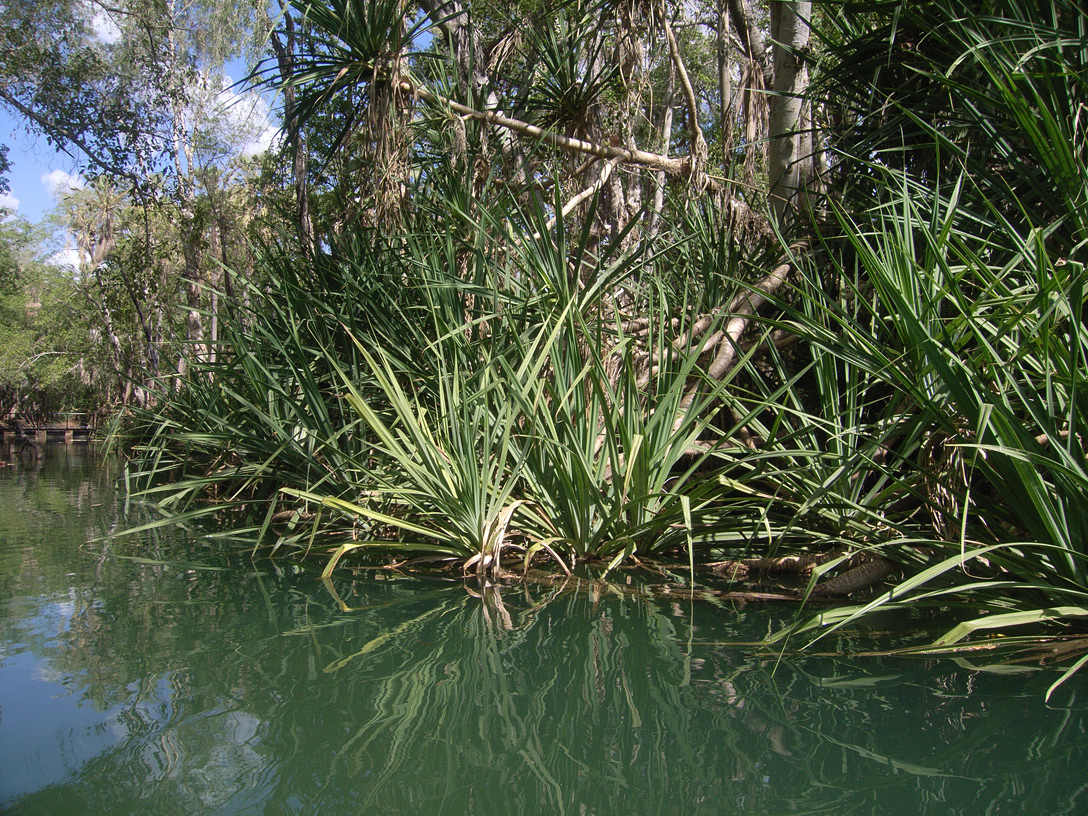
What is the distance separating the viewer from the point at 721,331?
12.5 feet

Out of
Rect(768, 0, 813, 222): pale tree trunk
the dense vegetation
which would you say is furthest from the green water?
Rect(768, 0, 813, 222): pale tree trunk

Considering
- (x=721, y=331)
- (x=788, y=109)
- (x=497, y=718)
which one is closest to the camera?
(x=497, y=718)

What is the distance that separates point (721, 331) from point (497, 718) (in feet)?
8.37

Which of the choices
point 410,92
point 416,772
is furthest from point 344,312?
point 416,772

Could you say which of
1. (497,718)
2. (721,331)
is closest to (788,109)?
(721,331)

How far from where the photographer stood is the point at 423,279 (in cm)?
387

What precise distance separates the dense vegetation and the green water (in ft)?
0.75

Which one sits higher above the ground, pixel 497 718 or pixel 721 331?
pixel 721 331

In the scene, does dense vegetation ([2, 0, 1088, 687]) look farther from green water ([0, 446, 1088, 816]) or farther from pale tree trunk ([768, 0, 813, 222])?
green water ([0, 446, 1088, 816])

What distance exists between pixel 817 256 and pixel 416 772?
346 cm

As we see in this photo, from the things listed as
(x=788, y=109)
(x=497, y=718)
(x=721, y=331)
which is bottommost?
(x=497, y=718)

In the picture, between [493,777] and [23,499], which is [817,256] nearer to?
[493,777]

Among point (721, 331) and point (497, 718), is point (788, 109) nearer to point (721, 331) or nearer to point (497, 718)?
point (721, 331)

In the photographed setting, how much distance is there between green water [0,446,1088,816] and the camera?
1.42 metres
